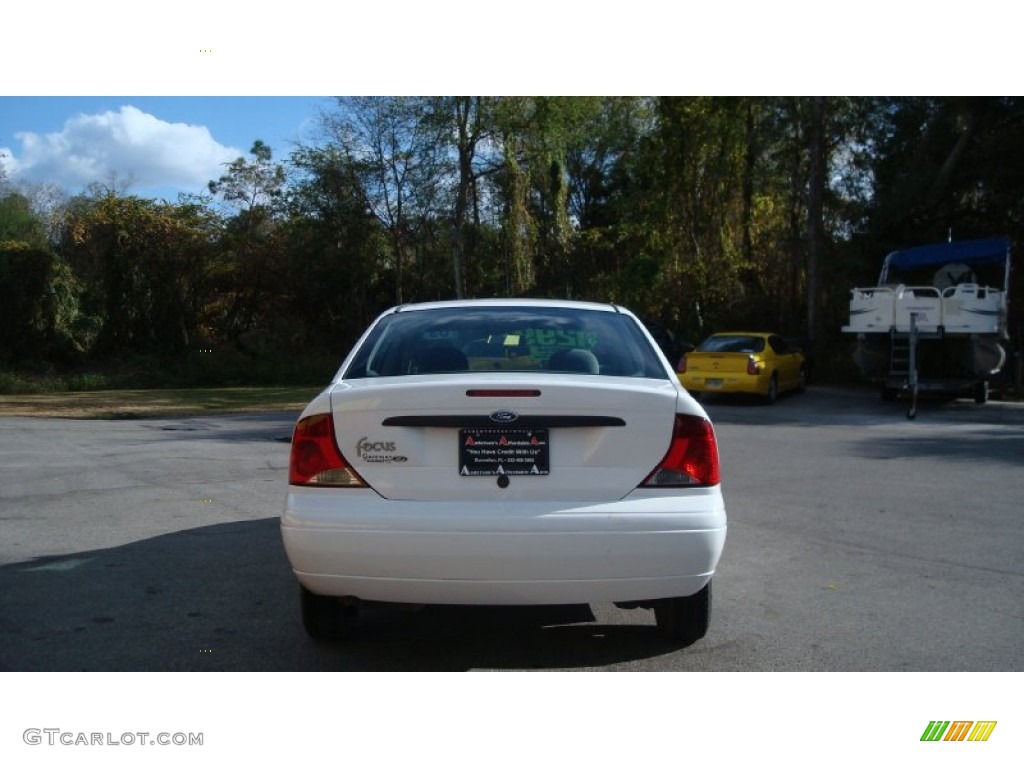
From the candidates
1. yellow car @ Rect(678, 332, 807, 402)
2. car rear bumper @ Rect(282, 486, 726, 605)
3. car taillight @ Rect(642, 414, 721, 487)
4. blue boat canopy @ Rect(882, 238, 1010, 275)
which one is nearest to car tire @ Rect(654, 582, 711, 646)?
car rear bumper @ Rect(282, 486, 726, 605)

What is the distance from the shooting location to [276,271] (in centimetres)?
3344

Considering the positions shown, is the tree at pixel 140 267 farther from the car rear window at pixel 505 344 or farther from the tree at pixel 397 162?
the car rear window at pixel 505 344

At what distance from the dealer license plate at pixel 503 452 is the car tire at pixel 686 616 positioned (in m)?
1.05

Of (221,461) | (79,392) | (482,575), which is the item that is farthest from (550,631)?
(79,392)

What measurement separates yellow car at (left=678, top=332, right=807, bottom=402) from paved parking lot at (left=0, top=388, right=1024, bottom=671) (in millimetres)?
7793

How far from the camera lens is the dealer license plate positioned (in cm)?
417

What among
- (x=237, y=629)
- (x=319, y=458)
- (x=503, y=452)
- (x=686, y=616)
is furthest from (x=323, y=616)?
(x=686, y=616)

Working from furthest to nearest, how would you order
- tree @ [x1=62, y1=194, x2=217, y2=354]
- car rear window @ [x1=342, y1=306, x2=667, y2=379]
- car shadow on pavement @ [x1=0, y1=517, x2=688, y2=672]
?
tree @ [x1=62, y1=194, x2=217, y2=354], car rear window @ [x1=342, y1=306, x2=667, y2=379], car shadow on pavement @ [x1=0, y1=517, x2=688, y2=672]

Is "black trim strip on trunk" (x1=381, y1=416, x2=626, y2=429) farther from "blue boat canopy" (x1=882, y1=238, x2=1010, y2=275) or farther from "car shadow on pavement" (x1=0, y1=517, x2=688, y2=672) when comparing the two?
"blue boat canopy" (x1=882, y1=238, x2=1010, y2=275)

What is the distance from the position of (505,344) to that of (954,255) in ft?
55.7

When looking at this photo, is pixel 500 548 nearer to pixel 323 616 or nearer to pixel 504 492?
pixel 504 492

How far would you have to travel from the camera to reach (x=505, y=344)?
216 inches

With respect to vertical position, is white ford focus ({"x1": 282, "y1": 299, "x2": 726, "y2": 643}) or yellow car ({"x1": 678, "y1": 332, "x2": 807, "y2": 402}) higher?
white ford focus ({"x1": 282, "y1": 299, "x2": 726, "y2": 643})

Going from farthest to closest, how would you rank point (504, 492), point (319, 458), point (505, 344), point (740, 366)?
1. point (740, 366)
2. point (505, 344)
3. point (319, 458)
4. point (504, 492)
